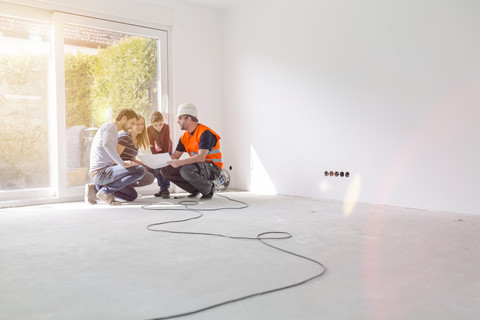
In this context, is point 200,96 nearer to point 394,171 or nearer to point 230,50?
point 230,50

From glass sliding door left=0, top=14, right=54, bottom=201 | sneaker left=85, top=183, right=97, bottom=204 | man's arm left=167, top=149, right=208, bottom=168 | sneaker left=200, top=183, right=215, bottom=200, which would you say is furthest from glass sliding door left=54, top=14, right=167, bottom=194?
sneaker left=200, top=183, right=215, bottom=200

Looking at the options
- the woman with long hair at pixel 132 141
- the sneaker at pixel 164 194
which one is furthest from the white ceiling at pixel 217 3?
the sneaker at pixel 164 194

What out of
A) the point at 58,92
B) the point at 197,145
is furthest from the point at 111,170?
the point at 58,92

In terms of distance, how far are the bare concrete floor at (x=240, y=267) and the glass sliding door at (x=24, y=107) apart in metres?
1.10

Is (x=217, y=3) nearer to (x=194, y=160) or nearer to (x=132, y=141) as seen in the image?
(x=132, y=141)

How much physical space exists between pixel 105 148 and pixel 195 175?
1.00 meters

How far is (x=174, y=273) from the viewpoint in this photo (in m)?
2.29

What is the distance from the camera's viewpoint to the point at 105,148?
4.51m

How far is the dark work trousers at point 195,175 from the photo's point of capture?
16.0 feet

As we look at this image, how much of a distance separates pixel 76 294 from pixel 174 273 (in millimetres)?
501

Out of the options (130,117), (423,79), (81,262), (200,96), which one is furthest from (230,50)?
(81,262)

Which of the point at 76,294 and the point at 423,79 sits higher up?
the point at 423,79

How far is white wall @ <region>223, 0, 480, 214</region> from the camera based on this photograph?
4.11 metres

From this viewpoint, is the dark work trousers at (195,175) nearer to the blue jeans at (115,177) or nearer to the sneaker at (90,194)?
the blue jeans at (115,177)
